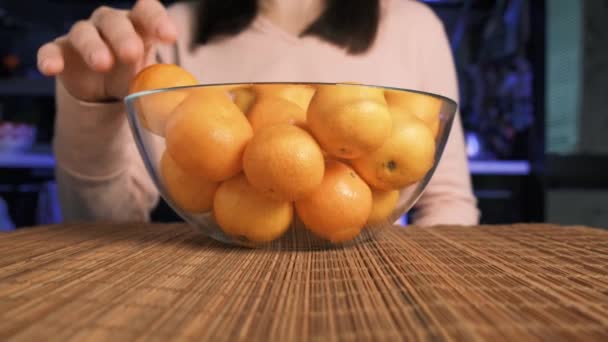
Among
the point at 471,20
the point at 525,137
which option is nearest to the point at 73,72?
the point at 525,137

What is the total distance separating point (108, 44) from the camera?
482 mm

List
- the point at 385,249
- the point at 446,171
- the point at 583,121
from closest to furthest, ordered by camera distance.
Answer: the point at 385,249 < the point at 446,171 < the point at 583,121

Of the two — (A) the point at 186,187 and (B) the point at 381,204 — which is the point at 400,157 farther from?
(A) the point at 186,187

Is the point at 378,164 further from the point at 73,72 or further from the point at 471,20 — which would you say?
the point at 471,20

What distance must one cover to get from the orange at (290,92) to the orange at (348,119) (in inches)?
0.5

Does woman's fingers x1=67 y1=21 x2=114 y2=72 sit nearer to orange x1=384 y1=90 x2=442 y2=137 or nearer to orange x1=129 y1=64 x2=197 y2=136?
orange x1=129 y1=64 x2=197 y2=136

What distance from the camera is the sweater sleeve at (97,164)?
641mm

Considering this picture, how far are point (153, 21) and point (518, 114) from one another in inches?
68.6

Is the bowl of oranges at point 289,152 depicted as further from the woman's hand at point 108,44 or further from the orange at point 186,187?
the woman's hand at point 108,44

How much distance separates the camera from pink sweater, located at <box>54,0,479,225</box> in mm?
806

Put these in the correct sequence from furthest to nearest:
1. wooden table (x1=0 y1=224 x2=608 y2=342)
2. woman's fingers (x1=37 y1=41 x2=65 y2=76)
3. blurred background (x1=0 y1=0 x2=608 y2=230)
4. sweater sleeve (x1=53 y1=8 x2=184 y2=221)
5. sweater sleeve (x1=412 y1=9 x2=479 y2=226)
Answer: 1. blurred background (x1=0 y1=0 x2=608 y2=230)
2. sweater sleeve (x1=412 y1=9 x2=479 y2=226)
3. sweater sleeve (x1=53 y1=8 x2=184 y2=221)
4. woman's fingers (x1=37 y1=41 x2=65 y2=76)
5. wooden table (x1=0 y1=224 x2=608 y2=342)

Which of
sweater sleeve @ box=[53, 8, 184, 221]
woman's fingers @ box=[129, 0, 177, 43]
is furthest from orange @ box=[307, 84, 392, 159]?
sweater sleeve @ box=[53, 8, 184, 221]

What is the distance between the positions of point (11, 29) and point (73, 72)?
2.23 meters

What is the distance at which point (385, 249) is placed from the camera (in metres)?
0.40
